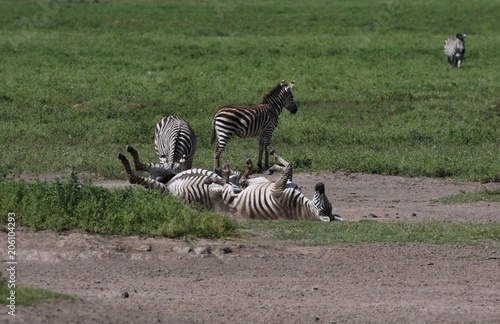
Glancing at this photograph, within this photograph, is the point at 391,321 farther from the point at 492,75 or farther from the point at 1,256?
the point at 492,75

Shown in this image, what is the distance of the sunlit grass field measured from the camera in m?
9.72

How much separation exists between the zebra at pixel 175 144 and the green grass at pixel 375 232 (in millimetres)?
3608

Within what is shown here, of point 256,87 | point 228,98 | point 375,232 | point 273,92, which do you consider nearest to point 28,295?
point 375,232

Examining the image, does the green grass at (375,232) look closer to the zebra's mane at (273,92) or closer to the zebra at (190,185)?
the zebra at (190,185)

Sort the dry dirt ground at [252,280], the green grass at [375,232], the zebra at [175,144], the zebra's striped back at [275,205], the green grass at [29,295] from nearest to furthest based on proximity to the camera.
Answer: the green grass at [29,295]
the dry dirt ground at [252,280]
the green grass at [375,232]
the zebra's striped back at [275,205]
the zebra at [175,144]

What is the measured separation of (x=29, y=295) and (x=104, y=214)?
111 inches

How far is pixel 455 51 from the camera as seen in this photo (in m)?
26.4

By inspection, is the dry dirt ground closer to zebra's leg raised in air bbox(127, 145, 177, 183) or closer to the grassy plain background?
zebra's leg raised in air bbox(127, 145, 177, 183)

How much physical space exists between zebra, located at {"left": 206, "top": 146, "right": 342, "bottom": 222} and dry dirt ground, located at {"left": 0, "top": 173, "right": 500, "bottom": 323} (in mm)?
1678

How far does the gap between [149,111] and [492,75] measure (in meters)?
8.56

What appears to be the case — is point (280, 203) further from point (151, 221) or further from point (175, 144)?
point (175, 144)

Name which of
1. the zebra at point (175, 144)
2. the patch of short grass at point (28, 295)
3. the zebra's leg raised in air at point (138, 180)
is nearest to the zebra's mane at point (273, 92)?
the zebra at point (175, 144)

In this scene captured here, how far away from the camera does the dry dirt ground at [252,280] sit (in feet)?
22.3

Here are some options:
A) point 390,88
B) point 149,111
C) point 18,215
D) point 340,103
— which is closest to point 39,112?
point 149,111
